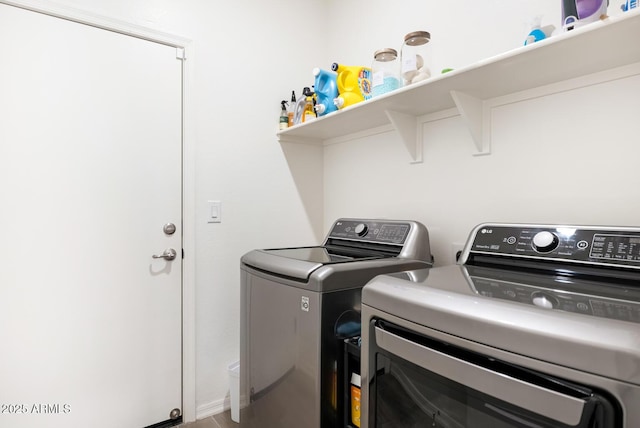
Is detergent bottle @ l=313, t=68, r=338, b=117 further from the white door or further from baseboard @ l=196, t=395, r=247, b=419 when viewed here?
baseboard @ l=196, t=395, r=247, b=419

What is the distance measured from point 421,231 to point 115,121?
1558mm

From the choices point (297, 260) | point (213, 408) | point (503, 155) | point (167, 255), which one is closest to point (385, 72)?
point (503, 155)

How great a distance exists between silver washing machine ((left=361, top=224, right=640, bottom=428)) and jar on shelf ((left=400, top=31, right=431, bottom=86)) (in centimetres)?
72

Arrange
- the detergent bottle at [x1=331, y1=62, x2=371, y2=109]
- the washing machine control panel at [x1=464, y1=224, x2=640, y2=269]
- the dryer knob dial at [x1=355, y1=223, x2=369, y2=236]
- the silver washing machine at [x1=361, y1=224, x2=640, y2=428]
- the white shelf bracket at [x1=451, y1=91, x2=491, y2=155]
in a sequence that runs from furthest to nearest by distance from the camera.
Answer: the detergent bottle at [x1=331, y1=62, x2=371, y2=109], the dryer knob dial at [x1=355, y1=223, x2=369, y2=236], the white shelf bracket at [x1=451, y1=91, x2=491, y2=155], the washing machine control panel at [x1=464, y1=224, x2=640, y2=269], the silver washing machine at [x1=361, y1=224, x2=640, y2=428]

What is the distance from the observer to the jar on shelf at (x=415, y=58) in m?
1.47

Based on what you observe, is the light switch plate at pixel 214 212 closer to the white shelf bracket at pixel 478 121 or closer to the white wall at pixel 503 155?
the white wall at pixel 503 155

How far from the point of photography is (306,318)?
1207mm

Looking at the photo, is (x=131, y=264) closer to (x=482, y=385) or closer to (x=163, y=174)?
(x=163, y=174)

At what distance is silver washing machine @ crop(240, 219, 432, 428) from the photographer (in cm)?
118

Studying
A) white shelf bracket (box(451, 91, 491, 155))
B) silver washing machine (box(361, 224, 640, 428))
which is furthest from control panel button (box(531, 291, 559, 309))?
white shelf bracket (box(451, 91, 491, 155))

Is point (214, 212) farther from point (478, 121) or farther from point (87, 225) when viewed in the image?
point (478, 121)

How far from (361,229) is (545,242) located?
0.80 metres

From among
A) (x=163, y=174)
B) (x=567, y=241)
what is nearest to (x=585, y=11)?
(x=567, y=241)

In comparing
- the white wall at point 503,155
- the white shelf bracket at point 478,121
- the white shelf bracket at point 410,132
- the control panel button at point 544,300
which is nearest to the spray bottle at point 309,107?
the white wall at point 503,155
